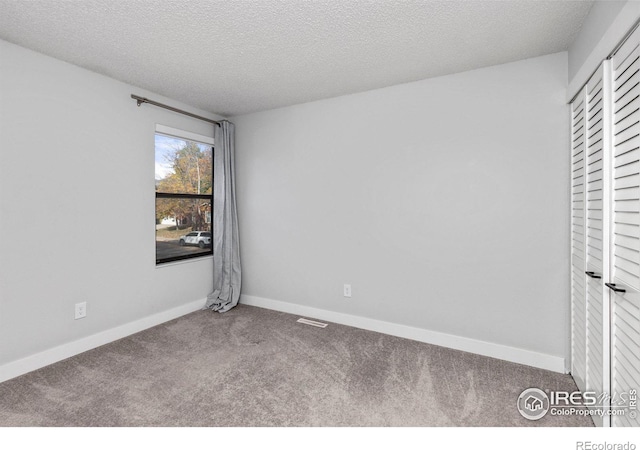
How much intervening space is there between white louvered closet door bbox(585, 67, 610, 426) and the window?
11.5 ft

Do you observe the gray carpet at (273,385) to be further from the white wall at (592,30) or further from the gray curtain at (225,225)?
the white wall at (592,30)

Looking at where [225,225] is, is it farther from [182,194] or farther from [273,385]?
[273,385]

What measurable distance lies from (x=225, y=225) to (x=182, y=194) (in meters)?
0.60

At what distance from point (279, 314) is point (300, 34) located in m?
2.74

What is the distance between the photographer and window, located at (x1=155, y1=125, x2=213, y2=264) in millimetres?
3369

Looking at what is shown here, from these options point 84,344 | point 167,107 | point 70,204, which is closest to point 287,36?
point 167,107

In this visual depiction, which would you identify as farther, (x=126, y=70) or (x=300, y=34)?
(x=126, y=70)

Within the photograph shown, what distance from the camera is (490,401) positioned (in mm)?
1969

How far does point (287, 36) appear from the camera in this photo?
214cm

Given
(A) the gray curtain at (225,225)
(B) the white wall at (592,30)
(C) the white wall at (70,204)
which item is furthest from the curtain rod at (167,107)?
(B) the white wall at (592,30)

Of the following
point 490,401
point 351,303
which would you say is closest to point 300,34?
point 351,303

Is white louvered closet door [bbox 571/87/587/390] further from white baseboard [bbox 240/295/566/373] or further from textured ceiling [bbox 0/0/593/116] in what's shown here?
textured ceiling [bbox 0/0/593/116]
